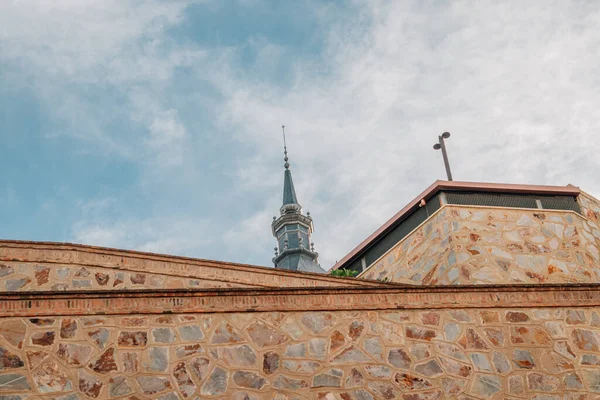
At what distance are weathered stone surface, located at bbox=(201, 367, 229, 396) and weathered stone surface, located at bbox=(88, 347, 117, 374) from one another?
0.79 metres

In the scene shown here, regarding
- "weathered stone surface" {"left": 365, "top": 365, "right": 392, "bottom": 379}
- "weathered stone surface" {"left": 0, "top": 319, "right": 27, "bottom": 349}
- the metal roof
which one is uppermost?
the metal roof

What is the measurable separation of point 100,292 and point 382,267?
22.2ft

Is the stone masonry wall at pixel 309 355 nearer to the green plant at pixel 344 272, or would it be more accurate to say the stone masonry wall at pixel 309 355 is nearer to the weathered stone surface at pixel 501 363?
the weathered stone surface at pixel 501 363

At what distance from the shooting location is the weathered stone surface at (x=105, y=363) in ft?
23.6

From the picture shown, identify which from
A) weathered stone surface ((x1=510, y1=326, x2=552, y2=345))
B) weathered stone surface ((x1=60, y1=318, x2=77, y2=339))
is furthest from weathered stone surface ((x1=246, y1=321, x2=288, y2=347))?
weathered stone surface ((x1=510, y1=326, x2=552, y2=345))

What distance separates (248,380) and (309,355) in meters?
0.63

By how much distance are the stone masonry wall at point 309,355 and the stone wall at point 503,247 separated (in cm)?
340

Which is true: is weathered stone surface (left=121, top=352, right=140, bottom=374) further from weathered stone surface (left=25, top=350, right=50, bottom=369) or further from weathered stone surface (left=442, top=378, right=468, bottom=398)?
weathered stone surface (left=442, top=378, right=468, bottom=398)

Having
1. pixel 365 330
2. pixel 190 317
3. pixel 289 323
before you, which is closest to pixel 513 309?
pixel 365 330

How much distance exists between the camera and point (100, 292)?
758 centimetres

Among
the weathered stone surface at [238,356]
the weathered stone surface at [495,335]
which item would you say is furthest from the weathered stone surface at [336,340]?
the weathered stone surface at [495,335]

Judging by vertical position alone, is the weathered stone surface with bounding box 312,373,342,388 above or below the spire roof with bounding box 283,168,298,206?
below

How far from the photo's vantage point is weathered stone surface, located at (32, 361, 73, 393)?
23.0 feet

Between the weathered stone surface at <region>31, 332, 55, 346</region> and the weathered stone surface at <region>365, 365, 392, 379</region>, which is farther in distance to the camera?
the weathered stone surface at <region>365, 365, 392, 379</region>
